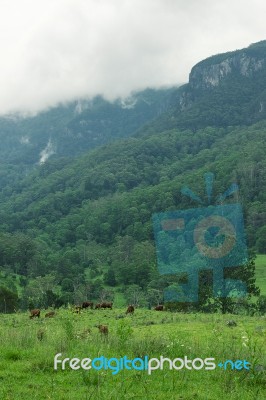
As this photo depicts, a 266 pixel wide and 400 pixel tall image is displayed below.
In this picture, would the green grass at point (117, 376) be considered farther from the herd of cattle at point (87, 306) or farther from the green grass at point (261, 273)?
the green grass at point (261, 273)

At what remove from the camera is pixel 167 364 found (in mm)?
10297

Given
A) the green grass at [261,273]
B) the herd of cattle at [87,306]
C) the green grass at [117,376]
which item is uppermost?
the green grass at [117,376]

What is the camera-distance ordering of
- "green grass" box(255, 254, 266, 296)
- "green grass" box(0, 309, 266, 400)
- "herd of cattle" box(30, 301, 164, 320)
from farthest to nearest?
"green grass" box(255, 254, 266, 296)
"herd of cattle" box(30, 301, 164, 320)
"green grass" box(0, 309, 266, 400)

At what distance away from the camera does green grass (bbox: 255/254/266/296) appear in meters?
84.6


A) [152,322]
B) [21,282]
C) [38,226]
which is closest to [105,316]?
[152,322]

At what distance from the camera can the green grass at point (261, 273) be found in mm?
84562

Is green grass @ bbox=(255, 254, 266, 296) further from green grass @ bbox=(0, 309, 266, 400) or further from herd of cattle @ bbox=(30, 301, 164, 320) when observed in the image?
green grass @ bbox=(0, 309, 266, 400)

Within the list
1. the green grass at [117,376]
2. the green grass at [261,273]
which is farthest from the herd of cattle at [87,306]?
the green grass at [261,273]

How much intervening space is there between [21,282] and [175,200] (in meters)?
89.1

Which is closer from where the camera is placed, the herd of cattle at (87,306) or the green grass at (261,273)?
the herd of cattle at (87,306)

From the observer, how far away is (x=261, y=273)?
95375 mm

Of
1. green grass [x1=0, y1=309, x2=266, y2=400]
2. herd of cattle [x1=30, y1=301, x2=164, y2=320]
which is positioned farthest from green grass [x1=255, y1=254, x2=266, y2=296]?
green grass [x1=0, y1=309, x2=266, y2=400]

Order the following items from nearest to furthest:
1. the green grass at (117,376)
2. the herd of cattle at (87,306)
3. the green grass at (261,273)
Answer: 1. the green grass at (117,376)
2. the herd of cattle at (87,306)
3. the green grass at (261,273)

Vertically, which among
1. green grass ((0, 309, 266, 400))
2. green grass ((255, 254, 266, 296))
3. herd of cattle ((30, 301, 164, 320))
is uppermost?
green grass ((0, 309, 266, 400))
